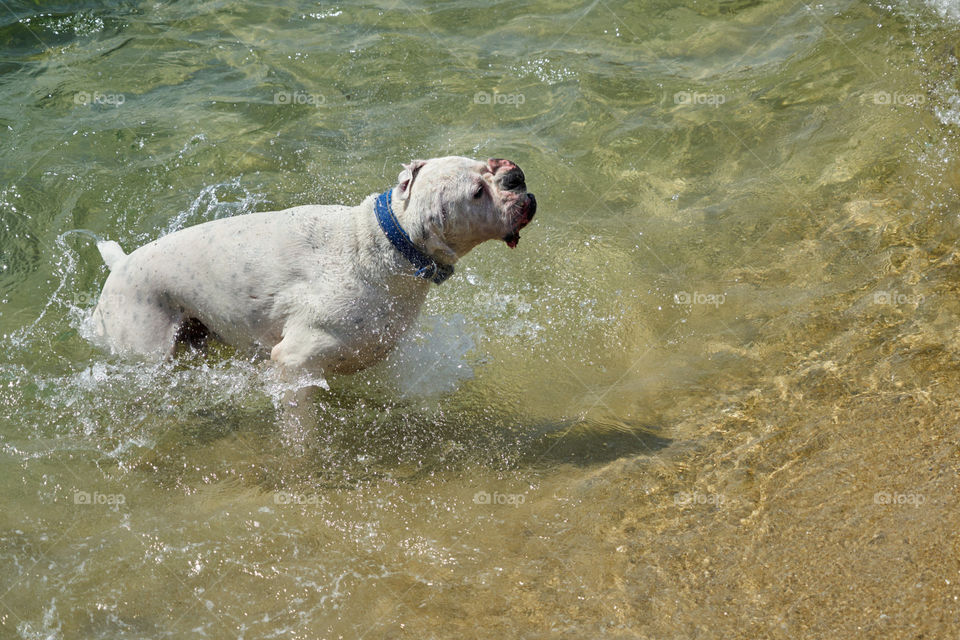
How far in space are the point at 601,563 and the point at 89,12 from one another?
380 inches

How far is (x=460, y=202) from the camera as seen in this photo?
5094 mm

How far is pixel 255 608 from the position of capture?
466 cm

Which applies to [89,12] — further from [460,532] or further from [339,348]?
[460,532]

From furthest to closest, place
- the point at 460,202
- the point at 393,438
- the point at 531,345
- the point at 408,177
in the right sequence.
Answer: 1. the point at 531,345
2. the point at 393,438
3. the point at 408,177
4. the point at 460,202

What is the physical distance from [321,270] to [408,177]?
Result: 83cm

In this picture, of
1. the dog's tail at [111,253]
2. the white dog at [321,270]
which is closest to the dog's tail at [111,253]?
the dog's tail at [111,253]

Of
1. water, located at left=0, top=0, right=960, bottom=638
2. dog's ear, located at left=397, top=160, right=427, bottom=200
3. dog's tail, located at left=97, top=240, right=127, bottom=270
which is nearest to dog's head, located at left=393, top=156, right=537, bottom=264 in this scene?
dog's ear, located at left=397, top=160, right=427, bottom=200

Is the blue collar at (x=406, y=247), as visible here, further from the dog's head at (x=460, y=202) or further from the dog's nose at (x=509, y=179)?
the dog's nose at (x=509, y=179)

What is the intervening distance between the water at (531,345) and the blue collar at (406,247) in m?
1.07

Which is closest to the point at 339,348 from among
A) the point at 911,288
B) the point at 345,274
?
the point at 345,274

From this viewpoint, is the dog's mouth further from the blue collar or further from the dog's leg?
the dog's leg

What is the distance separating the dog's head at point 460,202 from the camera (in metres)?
5.10

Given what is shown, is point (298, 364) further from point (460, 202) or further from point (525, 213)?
point (525, 213)

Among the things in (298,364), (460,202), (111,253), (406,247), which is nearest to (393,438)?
(298,364)
